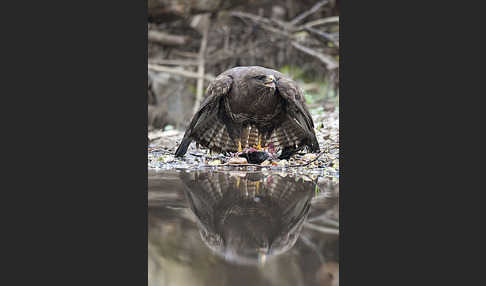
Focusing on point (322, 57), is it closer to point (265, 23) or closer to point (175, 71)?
→ point (265, 23)

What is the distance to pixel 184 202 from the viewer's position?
2.73 meters

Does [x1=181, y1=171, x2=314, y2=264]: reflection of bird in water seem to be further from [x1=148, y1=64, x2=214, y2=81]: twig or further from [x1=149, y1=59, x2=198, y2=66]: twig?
[x1=149, y1=59, x2=198, y2=66]: twig

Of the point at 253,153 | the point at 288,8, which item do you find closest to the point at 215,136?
the point at 253,153

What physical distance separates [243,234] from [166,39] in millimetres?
7115

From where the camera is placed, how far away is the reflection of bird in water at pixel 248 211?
202 cm

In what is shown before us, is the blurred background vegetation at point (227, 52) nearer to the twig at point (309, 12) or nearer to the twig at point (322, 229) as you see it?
the twig at point (309, 12)

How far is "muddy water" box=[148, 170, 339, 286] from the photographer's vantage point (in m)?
1.79

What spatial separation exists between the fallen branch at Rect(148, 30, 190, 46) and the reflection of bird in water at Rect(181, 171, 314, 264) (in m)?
5.55

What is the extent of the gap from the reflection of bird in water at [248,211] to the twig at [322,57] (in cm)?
516

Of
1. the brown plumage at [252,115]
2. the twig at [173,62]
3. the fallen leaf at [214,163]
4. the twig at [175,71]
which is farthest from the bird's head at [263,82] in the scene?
the twig at [173,62]

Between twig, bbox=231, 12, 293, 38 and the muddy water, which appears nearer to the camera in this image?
the muddy water

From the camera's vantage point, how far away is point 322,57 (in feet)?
28.3

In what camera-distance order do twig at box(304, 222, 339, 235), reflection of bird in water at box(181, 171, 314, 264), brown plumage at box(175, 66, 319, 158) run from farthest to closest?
1. brown plumage at box(175, 66, 319, 158)
2. twig at box(304, 222, 339, 235)
3. reflection of bird in water at box(181, 171, 314, 264)

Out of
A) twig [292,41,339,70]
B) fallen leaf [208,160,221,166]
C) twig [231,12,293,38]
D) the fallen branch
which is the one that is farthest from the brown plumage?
twig [231,12,293,38]
